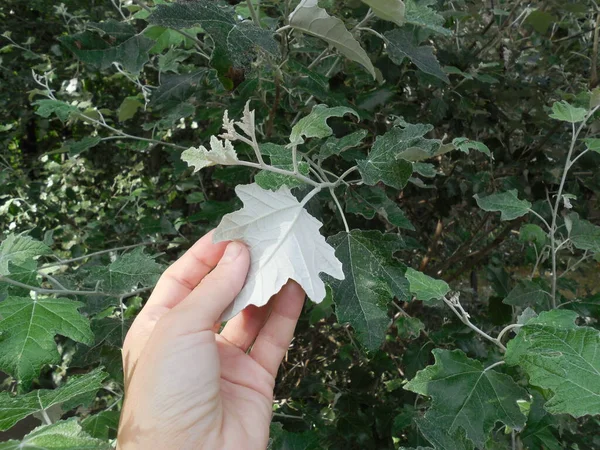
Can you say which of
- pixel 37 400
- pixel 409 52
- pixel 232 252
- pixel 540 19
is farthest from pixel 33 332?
pixel 540 19

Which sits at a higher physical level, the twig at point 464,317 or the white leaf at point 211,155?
the white leaf at point 211,155

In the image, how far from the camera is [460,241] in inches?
105

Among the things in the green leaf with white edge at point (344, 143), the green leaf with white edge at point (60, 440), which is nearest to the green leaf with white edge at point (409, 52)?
the green leaf with white edge at point (344, 143)

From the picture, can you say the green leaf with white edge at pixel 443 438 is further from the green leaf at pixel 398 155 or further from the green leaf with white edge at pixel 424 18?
the green leaf with white edge at pixel 424 18

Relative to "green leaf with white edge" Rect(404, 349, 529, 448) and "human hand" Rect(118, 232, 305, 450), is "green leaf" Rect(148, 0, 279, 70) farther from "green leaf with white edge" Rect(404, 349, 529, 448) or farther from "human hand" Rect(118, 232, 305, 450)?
"green leaf with white edge" Rect(404, 349, 529, 448)

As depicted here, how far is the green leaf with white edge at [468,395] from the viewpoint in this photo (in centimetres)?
101

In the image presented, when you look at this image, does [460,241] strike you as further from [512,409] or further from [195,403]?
[195,403]

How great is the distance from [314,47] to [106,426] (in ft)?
4.16

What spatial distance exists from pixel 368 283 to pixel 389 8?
64 cm

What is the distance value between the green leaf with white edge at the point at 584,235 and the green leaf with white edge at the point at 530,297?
163mm

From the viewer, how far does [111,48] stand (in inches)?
57.9

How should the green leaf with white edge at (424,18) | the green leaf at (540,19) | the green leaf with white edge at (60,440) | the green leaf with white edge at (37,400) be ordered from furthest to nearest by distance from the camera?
the green leaf at (540,19) < the green leaf with white edge at (424,18) < the green leaf with white edge at (37,400) < the green leaf with white edge at (60,440)

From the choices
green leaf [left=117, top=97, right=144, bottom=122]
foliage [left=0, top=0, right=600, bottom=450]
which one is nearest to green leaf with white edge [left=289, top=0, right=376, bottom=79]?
foliage [left=0, top=0, right=600, bottom=450]

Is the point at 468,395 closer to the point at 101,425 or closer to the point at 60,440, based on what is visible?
the point at 60,440
